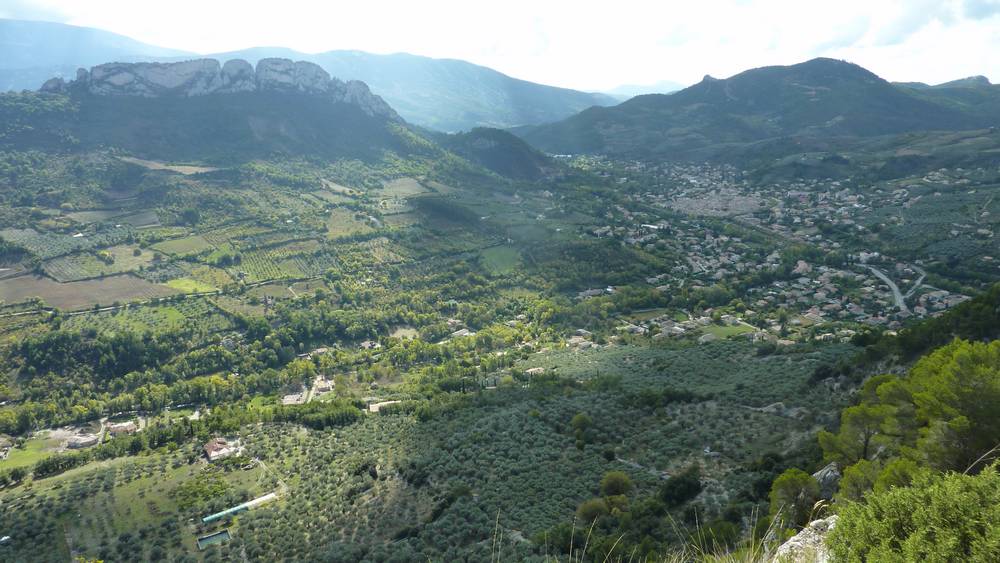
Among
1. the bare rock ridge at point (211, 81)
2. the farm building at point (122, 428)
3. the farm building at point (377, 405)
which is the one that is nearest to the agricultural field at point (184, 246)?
the farm building at point (122, 428)

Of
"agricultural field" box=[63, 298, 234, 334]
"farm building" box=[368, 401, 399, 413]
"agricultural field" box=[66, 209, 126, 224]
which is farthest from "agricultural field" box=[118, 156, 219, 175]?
"farm building" box=[368, 401, 399, 413]

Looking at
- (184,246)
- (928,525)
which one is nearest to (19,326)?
(184,246)

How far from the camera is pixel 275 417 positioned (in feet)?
155

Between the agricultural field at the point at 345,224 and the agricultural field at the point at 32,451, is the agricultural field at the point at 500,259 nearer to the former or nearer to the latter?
the agricultural field at the point at 345,224

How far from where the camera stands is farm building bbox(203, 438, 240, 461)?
39.4 meters

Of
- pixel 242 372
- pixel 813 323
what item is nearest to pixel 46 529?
pixel 242 372

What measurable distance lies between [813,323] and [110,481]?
226ft

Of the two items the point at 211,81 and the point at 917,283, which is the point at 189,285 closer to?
the point at 211,81

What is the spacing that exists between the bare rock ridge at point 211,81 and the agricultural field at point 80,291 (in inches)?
3220

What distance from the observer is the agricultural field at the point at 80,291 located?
68188 millimetres

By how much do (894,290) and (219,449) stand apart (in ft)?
259

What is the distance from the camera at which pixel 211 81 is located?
5719 inches

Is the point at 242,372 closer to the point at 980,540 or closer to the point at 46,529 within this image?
the point at 46,529

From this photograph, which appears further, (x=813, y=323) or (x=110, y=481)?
(x=813, y=323)
